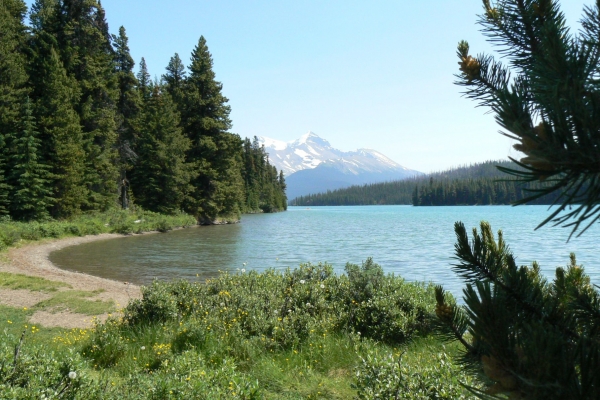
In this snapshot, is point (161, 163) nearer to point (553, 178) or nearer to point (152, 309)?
point (152, 309)

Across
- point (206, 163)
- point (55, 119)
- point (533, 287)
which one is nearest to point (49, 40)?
point (55, 119)

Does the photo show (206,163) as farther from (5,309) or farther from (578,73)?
(578,73)

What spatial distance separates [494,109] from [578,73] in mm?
205

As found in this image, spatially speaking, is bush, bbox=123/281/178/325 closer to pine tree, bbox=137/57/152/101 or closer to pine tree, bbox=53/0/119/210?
pine tree, bbox=53/0/119/210

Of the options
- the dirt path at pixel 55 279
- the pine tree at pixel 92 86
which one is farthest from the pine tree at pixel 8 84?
the dirt path at pixel 55 279

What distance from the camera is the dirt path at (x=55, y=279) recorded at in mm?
9781

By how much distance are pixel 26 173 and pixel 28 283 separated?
17444 mm

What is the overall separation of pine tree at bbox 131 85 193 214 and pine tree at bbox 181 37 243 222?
Result: 8.27ft

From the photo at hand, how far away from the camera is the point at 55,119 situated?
30516 mm

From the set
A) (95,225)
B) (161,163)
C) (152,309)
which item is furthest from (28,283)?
(161,163)

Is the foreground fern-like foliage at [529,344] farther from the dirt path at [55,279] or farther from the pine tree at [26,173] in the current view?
the pine tree at [26,173]

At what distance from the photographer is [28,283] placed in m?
13.5

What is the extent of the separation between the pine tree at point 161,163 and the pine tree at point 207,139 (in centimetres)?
252

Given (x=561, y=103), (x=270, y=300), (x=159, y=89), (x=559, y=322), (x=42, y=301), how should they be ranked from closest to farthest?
(x=561, y=103) → (x=559, y=322) → (x=270, y=300) → (x=42, y=301) → (x=159, y=89)
